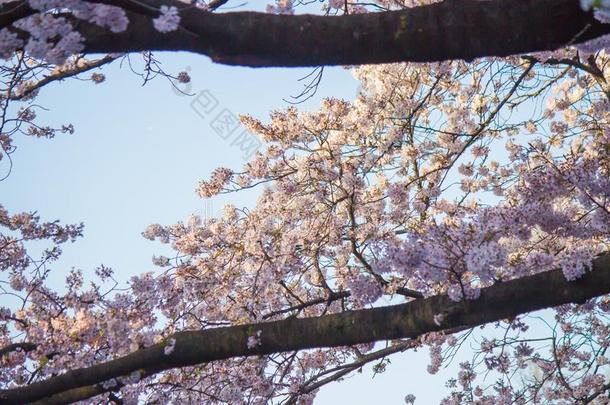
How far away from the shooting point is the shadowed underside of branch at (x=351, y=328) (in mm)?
3217

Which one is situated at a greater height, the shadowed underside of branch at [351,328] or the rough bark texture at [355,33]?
the rough bark texture at [355,33]

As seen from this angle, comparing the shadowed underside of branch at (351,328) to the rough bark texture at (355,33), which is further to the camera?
the shadowed underside of branch at (351,328)

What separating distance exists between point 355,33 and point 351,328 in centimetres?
183

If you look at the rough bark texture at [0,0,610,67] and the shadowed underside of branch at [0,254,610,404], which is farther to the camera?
the shadowed underside of branch at [0,254,610,404]

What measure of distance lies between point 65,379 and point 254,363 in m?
3.11

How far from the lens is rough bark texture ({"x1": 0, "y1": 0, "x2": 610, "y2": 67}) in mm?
2406

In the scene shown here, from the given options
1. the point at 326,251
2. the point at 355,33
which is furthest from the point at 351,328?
the point at 326,251

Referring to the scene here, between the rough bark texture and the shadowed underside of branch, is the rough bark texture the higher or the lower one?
the higher one

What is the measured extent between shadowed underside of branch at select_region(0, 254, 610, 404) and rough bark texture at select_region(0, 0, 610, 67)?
1.52 m

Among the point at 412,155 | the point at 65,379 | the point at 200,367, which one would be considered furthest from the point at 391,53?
the point at 412,155

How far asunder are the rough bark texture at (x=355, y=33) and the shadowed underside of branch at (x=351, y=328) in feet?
4.98

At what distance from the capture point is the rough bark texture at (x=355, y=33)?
241cm

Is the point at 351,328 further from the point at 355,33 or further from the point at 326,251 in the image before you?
the point at 326,251

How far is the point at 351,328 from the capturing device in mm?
3328
